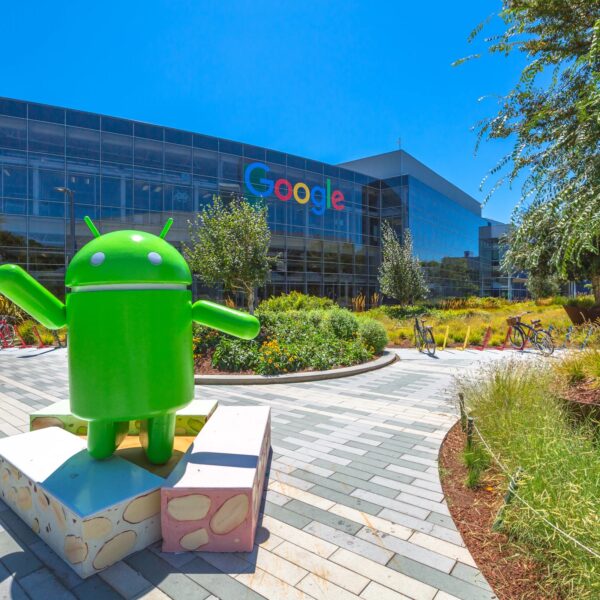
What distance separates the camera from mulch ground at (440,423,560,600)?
7.70 feet

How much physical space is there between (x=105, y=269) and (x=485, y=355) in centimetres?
1172

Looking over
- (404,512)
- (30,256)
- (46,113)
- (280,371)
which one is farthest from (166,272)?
(46,113)

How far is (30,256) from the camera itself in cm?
2211

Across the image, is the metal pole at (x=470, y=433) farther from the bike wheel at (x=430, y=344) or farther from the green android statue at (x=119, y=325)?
the bike wheel at (x=430, y=344)

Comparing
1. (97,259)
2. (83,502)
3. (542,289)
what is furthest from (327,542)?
(542,289)

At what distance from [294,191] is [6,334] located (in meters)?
→ 21.3

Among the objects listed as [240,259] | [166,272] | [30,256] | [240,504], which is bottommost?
[240,504]

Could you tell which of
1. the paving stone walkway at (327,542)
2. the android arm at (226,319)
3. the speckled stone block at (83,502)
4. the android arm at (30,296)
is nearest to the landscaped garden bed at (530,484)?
the paving stone walkway at (327,542)

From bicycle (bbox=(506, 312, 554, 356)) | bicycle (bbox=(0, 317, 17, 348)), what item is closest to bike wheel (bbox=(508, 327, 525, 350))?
bicycle (bbox=(506, 312, 554, 356))

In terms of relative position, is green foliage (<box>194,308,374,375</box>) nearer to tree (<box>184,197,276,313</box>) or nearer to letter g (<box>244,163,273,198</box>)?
tree (<box>184,197,276,313</box>)

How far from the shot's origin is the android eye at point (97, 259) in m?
2.88

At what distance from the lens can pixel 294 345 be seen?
9.53m

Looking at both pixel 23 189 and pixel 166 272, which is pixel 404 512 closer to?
pixel 166 272

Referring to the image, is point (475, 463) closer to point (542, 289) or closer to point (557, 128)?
point (557, 128)
